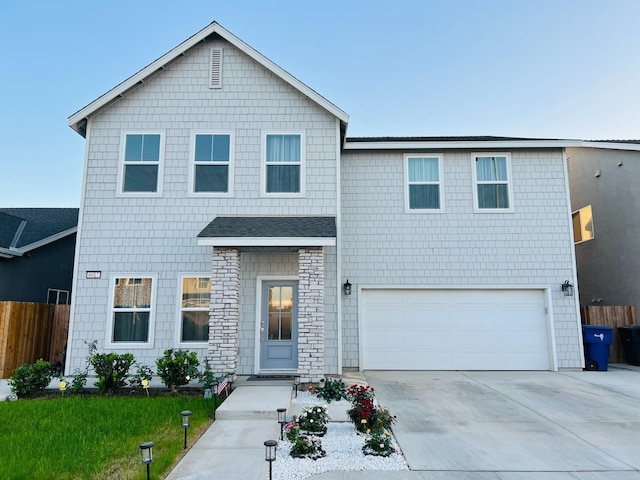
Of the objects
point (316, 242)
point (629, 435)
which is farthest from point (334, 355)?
point (629, 435)

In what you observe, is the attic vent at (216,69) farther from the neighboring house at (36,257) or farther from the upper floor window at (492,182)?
the neighboring house at (36,257)

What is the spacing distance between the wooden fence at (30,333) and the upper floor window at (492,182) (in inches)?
444

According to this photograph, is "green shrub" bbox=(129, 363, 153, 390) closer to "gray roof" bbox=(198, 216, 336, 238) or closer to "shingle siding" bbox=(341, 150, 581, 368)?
"gray roof" bbox=(198, 216, 336, 238)

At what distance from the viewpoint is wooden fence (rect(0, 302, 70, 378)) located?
30.6ft

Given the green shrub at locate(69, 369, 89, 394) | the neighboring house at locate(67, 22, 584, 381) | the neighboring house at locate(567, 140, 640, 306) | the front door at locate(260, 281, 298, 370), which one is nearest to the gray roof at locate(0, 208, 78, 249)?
the neighboring house at locate(67, 22, 584, 381)

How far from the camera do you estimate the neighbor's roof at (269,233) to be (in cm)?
824

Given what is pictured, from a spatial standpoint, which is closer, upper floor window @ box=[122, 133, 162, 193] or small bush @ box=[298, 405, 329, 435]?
small bush @ box=[298, 405, 329, 435]

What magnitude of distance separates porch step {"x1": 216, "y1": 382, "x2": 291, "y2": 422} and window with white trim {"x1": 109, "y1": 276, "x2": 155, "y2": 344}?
2709 millimetres

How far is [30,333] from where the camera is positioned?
9.95 metres

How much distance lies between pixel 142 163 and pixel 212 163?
65.4 inches

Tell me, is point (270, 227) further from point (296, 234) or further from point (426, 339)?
point (426, 339)

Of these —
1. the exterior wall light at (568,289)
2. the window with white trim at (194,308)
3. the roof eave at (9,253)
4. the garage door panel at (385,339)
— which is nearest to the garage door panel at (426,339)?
the garage door panel at (385,339)

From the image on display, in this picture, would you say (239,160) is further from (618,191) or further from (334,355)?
(618,191)

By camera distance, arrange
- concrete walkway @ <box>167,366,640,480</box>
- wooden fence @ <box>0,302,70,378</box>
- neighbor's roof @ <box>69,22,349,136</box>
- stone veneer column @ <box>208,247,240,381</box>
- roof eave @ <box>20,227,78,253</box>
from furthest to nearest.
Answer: roof eave @ <box>20,227,78,253</box>, neighbor's roof @ <box>69,22,349,136</box>, wooden fence @ <box>0,302,70,378</box>, stone veneer column @ <box>208,247,240,381</box>, concrete walkway @ <box>167,366,640,480</box>
